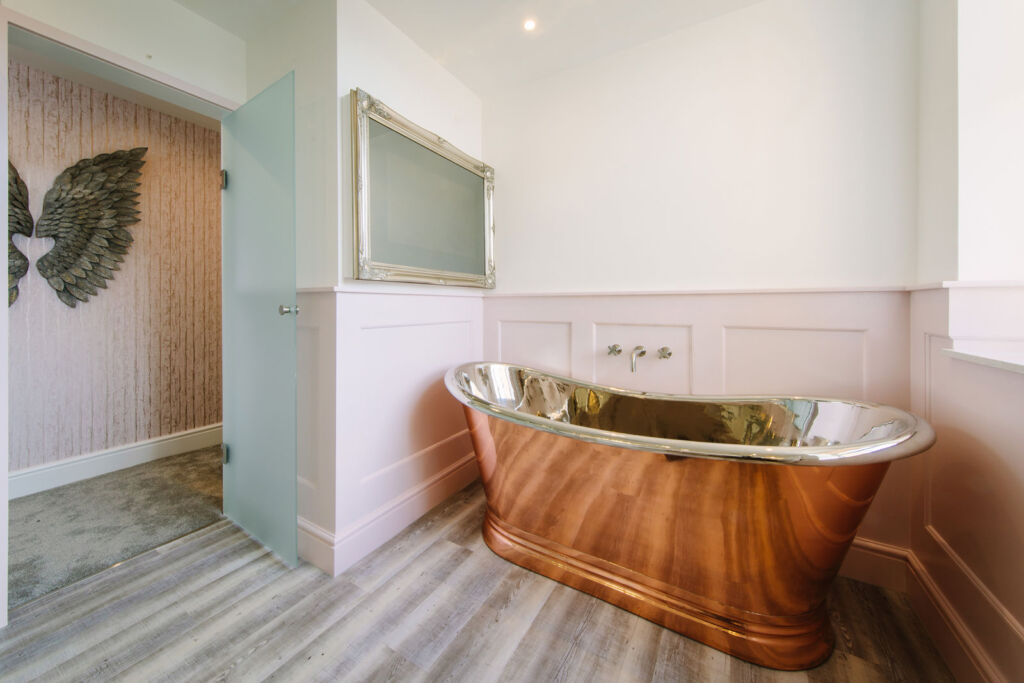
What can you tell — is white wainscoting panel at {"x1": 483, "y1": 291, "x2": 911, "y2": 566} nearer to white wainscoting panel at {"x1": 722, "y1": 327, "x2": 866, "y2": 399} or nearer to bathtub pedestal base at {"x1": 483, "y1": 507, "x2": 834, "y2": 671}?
white wainscoting panel at {"x1": 722, "y1": 327, "x2": 866, "y2": 399}

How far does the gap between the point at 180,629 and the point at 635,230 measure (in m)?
2.27

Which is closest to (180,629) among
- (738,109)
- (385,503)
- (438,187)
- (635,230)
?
(385,503)

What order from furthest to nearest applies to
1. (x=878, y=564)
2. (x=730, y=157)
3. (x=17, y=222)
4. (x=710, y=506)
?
(x=17, y=222)
(x=730, y=157)
(x=878, y=564)
(x=710, y=506)

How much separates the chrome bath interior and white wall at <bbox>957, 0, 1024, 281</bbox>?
20.8 inches

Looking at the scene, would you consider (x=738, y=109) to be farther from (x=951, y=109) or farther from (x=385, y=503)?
(x=385, y=503)

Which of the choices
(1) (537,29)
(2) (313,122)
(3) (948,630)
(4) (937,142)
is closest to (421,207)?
(2) (313,122)

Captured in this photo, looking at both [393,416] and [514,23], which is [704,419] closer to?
[393,416]

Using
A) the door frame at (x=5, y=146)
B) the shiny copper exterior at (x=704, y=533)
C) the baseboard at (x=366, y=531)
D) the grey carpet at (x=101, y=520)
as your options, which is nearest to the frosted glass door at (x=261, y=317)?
the baseboard at (x=366, y=531)

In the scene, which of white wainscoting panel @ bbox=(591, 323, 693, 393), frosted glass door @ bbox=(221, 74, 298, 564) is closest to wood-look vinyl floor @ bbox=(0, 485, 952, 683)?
frosted glass door @ bbox=(221, 74, 298, 564)

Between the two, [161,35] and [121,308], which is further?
[121,308]

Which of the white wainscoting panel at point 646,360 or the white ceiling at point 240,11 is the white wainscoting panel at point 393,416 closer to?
the white wainscoting panel at point 646,360

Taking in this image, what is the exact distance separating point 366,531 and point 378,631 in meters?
0.43

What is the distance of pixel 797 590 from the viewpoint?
3.39 ft

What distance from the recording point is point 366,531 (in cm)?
154
